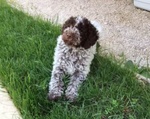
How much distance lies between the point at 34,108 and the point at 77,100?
36cm

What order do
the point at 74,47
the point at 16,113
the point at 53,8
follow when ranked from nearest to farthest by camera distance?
the point at 16,113, the point at 74,47, the point at 53,8

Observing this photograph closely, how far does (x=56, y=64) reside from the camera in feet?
11.1

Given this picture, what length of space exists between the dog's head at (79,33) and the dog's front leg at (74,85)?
28 centimetres

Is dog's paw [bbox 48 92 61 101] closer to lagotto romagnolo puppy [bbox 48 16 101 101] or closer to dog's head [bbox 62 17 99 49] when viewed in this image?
Result: lagotto romagnolo puppy [bbox 48 16 101 101]

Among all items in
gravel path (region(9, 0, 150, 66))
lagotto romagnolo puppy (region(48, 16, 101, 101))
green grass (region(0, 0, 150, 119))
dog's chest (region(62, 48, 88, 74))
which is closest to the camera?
green grass (region(0, 0, 150, 119))

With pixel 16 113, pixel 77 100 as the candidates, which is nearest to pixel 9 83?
pixel 16 113

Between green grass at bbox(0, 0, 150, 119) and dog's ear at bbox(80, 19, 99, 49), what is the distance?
1.19 ft

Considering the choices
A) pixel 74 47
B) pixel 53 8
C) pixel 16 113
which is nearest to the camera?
pixel 16 113

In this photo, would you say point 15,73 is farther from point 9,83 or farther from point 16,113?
point 16,113

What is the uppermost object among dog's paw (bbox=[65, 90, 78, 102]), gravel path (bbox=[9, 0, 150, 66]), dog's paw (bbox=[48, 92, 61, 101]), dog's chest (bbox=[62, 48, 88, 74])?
gravel path (bbox=[9, 0, 150, 66])

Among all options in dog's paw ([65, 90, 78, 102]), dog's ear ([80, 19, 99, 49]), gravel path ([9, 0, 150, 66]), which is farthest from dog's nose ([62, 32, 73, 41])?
gravel path ([9, 0, 150, 66])

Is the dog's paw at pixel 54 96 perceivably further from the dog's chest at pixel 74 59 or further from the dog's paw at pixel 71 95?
the dog's chest at pixel 74 59

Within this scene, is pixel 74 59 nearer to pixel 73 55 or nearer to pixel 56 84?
pixel 73 55

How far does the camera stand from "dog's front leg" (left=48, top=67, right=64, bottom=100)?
10.4ft
